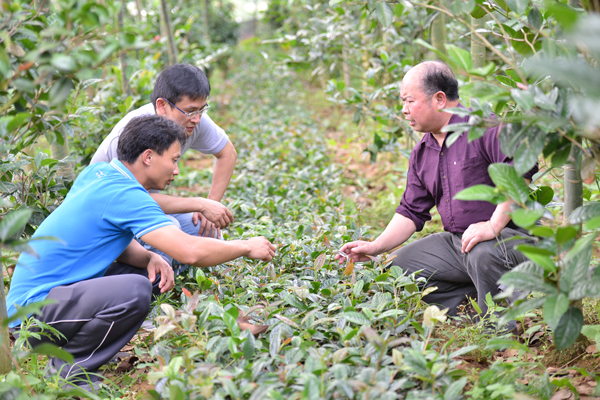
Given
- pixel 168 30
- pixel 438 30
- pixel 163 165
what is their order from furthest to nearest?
pixel 168 30, pixel 438 30, pixel 163 165

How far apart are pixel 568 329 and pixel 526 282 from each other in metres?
0.22

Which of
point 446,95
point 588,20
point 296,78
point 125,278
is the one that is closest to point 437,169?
point 446,95

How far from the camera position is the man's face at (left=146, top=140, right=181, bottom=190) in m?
2.48

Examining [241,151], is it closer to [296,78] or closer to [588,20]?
[588,20]

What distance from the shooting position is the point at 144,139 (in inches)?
96.1

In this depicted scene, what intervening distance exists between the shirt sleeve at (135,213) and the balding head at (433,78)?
1530mm

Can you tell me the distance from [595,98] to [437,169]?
6.08ft

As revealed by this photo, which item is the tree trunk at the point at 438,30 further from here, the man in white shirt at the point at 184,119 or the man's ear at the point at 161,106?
the man's ear at the point at 161,106

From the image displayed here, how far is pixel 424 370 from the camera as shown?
162 centimetres

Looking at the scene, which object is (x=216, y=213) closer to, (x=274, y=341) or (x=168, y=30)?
(x=274, y=341)

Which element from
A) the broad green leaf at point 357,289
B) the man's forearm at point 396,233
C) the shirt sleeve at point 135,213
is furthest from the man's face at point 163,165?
the man's forearm at point 396,233

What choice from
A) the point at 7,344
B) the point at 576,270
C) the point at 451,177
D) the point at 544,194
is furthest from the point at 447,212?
the point at 7,344

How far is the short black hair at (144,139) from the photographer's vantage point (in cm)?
244

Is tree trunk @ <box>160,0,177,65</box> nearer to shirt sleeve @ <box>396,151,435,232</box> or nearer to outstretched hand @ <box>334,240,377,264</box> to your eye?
shirt sleeve @ <box>396,151,435,232</box>
